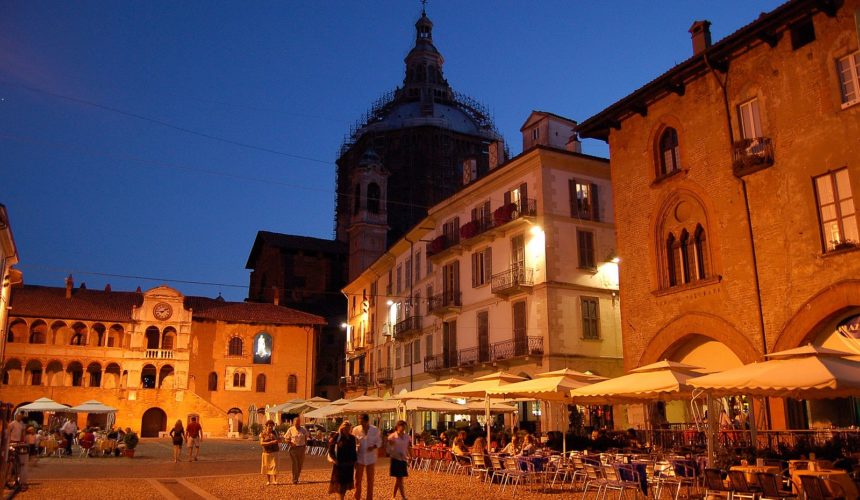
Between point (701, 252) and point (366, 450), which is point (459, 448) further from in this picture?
point (701, 252)

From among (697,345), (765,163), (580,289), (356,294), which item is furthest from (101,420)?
(765,163)

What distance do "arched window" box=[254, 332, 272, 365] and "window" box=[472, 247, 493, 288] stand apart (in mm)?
33828

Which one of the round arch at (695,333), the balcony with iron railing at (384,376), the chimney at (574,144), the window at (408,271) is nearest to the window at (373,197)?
the balcony with iron railing at (384,376)

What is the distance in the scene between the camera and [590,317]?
30188 millimetres

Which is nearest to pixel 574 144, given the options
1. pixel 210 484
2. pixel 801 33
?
pixel 801 33

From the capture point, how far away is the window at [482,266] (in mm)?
33562

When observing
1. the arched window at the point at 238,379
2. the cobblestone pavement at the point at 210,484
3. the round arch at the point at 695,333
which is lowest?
the cobblestone pavement at the point at 210,484

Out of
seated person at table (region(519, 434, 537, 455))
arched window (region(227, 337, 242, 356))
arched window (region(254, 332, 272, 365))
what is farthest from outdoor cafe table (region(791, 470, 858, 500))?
arched window (region(227, 337, 242, 356))

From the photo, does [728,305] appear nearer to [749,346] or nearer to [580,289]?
[749,346]

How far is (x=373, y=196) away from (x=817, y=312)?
61262 mm

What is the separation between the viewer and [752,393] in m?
12.8

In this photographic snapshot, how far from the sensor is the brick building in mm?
16812

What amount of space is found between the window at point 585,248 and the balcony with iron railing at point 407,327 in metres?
12.5

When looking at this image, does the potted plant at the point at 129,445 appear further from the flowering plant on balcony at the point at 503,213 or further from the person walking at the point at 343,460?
the person walking at the point at 343,460
